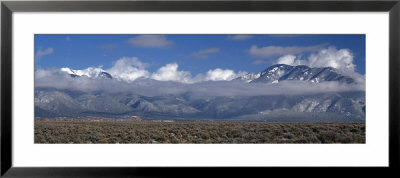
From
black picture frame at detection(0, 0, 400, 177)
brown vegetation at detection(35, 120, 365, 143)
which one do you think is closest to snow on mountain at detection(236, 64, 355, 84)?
brown vegetation at detection(35, 120, 365, 143)

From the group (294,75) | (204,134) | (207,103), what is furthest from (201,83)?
(204,134)

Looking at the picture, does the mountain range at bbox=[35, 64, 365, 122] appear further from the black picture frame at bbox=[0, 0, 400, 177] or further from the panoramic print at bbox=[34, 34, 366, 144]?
the black picture frame at bbox=[0, 0, 400, 177]

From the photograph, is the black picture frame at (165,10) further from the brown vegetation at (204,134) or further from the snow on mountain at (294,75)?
the snow on mountain at (294,75)

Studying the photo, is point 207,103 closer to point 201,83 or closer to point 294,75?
point 201,83

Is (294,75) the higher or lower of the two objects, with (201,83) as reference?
higher

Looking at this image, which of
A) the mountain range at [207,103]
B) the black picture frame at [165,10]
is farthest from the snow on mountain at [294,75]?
the black picture frame at [165,10]
